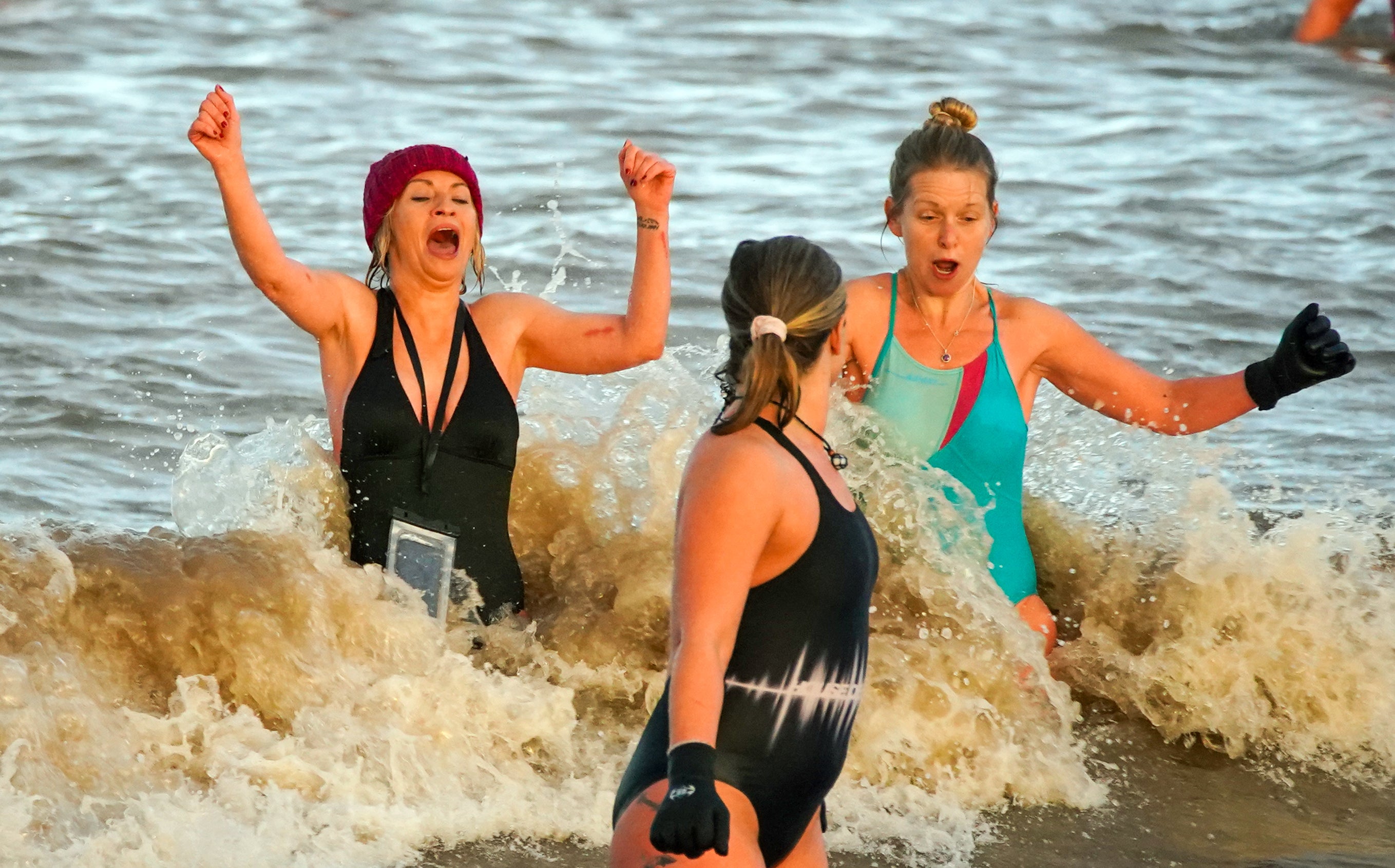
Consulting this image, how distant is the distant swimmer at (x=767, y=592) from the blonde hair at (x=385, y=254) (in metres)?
1.85

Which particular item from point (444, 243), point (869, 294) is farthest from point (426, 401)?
point (869, 294)

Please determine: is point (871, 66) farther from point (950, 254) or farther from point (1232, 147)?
point (950, 254)

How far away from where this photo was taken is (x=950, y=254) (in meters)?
4.73

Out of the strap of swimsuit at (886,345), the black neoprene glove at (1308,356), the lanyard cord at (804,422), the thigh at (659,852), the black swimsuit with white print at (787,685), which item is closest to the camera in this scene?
the thigh at (659,852)

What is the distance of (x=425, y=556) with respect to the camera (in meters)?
4.72

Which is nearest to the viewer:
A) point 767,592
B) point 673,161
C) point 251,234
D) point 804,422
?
point 767,592

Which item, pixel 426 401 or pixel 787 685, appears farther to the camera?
pixel 426 401

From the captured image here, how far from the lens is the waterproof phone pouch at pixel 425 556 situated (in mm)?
4688

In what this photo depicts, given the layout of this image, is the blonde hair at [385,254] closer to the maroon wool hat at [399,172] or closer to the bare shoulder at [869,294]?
the maroon wool hat at [399,172]

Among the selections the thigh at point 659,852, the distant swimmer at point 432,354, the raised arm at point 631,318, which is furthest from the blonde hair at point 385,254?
the thigh at point 659,852

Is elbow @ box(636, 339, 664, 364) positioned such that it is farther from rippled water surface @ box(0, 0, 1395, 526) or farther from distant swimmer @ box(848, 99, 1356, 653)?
rippled water surface @ box(0, 0, 1395, 526)

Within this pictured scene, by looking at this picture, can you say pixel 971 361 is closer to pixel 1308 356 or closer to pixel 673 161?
pixel 1308 356

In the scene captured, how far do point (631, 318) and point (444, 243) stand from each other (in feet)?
1.82

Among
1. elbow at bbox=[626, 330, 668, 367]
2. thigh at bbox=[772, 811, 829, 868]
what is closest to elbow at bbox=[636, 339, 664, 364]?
elbow at bbox=[626, 330, 668, 367]
